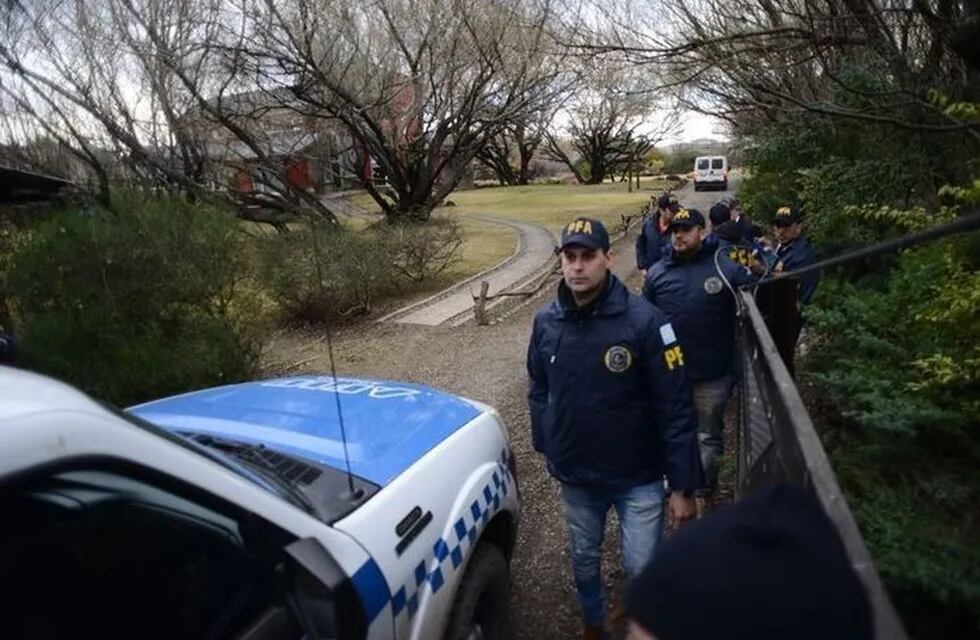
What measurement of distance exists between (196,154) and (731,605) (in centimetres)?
1518

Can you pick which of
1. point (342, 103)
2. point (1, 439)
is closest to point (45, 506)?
point (1, 439)

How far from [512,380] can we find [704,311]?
3.63 m

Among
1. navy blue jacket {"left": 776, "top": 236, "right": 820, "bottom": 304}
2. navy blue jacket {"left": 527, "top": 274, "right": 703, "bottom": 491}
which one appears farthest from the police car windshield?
navy blue jacket {"left": 776, "top": 236, "right": 820, "bottom": 304}

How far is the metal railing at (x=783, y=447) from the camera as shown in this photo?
1.28m

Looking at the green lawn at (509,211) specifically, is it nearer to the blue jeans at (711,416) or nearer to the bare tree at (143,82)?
the bare tree at (143,82)

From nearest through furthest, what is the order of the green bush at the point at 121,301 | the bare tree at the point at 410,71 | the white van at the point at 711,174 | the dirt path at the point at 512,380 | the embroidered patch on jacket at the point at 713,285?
the dirt path at the point at 512,380 → the embroidered patch on jacket at the point at 713,285 → the green bush at the point at 121,301 → the bare tree at the point at 410,71 → the white van at the point at 711,174

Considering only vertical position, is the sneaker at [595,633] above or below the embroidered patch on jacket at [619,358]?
below

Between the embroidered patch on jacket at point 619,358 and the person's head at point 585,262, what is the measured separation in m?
0.26

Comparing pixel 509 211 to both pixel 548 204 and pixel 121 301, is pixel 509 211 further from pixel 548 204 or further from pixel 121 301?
pixel 121 301

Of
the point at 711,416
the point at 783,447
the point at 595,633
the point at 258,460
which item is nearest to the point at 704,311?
the point at 711,416

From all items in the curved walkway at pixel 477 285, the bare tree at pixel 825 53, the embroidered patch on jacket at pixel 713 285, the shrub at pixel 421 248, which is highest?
the bare tree at pixel 825 53

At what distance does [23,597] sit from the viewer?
1271 mm

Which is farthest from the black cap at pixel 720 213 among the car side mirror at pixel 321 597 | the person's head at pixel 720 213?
the car side mirror at pixel 321 597

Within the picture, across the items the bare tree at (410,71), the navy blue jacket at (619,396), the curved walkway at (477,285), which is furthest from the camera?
the bare tree at (410,71)
